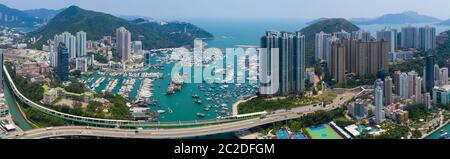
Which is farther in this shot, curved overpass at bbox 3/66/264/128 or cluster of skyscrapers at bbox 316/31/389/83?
cluster of skyscrapers at bbox 316/31/389/83

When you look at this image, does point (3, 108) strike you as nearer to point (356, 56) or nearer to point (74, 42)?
point (356, 56)

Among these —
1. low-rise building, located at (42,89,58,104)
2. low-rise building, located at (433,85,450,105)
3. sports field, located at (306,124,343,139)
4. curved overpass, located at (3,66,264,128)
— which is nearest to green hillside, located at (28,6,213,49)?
low-rise building, located at (42,89,58,104)

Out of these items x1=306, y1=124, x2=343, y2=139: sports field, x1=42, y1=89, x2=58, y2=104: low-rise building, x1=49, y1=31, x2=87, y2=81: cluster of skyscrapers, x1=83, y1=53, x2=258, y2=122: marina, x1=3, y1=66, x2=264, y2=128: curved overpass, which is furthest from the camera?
x1=49, y1=31, x2=87, y2=81: cluster of skyscrapers

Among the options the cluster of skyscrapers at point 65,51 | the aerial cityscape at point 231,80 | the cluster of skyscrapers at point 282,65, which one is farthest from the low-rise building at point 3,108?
the cluster of skyscrapers at point 65,51

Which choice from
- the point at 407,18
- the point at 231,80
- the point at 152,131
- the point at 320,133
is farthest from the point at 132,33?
the point at 320,133

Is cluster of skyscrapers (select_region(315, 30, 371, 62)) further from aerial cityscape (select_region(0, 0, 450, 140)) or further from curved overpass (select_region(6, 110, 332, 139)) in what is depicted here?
curved overpass (select_region(6, 110, 332, 139))

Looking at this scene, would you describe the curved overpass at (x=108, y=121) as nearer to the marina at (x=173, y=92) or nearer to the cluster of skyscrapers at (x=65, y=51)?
the marina at (x=173, y=92)
